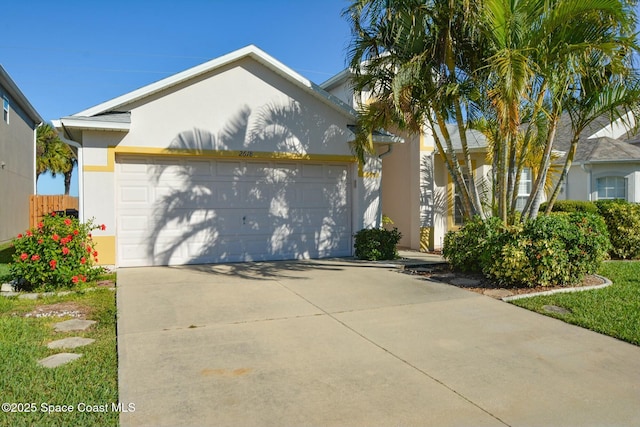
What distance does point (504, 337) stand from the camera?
5648mm

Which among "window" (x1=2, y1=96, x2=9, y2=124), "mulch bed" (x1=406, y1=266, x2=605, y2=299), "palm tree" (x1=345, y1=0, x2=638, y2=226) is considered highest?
"window" (x1=2, y1=96, x2=9, y2=124)

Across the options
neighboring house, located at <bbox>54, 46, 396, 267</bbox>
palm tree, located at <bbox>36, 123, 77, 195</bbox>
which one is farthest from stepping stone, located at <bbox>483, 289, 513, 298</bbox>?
palm tree, located at <bbox>36, 123, 77, 195</bbox>

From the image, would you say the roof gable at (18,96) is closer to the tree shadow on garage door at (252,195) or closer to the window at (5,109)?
the window at (5,109)

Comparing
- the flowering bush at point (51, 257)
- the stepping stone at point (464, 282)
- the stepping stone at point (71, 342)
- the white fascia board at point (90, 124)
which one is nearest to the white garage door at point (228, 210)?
the white fascia board at point (90, 124)

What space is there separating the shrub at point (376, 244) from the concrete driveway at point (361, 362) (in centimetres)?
347

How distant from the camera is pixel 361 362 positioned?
479cm

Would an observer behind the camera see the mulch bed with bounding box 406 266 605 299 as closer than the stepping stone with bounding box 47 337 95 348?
No

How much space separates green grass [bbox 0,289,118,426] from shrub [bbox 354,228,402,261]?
6.49 meters

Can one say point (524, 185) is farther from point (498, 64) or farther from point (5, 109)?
point (5, 109)

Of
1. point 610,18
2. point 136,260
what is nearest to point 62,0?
point 136,260

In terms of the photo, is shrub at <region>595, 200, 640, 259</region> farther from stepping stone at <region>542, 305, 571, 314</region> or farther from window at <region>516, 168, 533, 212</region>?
stepping stone at <region>542, 305, 571, 314</region>

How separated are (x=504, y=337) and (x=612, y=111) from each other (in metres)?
6.23

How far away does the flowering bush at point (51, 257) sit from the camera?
7.90 metres

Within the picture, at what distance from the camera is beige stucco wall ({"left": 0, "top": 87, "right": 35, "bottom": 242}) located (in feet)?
57.9
